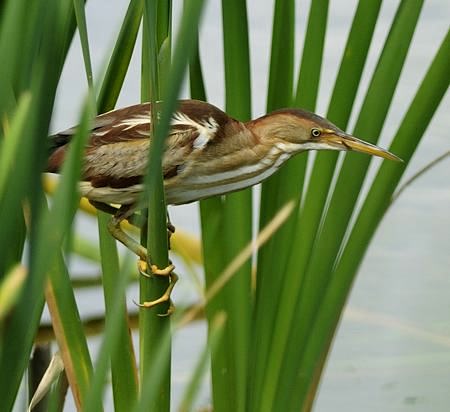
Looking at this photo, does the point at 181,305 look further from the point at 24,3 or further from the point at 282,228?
the point at 282,228

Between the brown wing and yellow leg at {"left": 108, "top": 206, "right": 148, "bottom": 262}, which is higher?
the brown wing

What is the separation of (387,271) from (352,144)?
3.12ft

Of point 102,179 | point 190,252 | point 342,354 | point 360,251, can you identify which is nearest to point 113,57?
point 102,179

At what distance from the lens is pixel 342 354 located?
6.40 feet

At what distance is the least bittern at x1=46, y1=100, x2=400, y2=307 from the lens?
1.04 meters

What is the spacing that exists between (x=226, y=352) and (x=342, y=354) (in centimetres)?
92

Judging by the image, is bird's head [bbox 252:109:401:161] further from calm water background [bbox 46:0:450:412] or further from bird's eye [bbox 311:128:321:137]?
calm water background [bbox 46:0:450:412]

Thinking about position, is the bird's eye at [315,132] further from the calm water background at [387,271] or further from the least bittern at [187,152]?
the calm water background at [387,271]

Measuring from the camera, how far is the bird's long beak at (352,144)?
104 centimetres

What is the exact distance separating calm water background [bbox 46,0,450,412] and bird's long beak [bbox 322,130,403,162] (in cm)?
71

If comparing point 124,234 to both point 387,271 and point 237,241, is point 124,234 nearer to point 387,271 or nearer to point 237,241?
point 237,241

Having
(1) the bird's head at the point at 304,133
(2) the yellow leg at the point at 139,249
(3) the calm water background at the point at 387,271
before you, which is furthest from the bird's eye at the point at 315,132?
(3) the calm water background at the point at 387,271

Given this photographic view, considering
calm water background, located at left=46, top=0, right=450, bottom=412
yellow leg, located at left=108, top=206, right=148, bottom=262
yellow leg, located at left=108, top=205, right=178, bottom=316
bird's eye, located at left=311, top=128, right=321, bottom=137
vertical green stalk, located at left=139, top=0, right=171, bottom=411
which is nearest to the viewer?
vertical green stalk, located at left=139, top=0, right=171, bottom=411

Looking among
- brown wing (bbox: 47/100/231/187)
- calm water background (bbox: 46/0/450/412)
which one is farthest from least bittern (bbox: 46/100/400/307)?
calm water background (bbox: 46/0/450/412)
